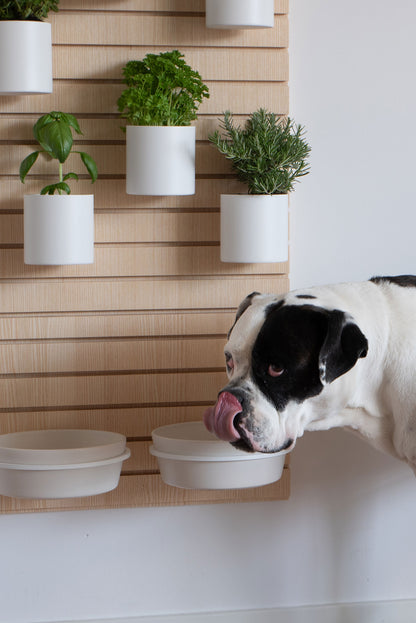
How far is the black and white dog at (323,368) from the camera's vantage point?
4.00 feet

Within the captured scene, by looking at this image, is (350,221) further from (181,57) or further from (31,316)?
(31,316)

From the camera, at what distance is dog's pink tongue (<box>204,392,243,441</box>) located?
3.99 feet

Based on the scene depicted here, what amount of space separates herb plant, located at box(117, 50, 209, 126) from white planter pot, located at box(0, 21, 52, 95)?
17 cm

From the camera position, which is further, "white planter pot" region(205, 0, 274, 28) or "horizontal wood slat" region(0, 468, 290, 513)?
"horizontal wood slat" region(0, 468, 290, 513)

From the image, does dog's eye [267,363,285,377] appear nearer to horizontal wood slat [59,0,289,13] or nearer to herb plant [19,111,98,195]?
herb plant [19,111,98,195]

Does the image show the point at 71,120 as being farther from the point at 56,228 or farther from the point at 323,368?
the point at 323,368

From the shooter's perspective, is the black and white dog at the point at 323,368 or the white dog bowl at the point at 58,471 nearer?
the black and white dog at the point at 323,368

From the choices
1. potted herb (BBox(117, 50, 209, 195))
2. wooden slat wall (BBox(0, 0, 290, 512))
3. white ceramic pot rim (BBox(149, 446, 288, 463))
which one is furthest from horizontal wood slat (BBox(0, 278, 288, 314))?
white ceramic pot rim (BBox(149, 446, 288, 463))

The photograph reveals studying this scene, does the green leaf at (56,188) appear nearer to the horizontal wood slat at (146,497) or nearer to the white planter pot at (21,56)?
the white planter pot at (21,56)

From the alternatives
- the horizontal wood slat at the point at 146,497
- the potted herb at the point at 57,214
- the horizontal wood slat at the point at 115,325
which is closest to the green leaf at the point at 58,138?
the potted herb at the point at 57,214

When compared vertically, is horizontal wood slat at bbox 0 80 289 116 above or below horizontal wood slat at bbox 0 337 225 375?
above

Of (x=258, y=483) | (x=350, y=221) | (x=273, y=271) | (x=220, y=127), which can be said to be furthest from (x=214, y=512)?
(x=220, y=127)

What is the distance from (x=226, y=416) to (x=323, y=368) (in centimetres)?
16

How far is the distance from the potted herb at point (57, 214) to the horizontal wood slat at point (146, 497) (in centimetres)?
50
